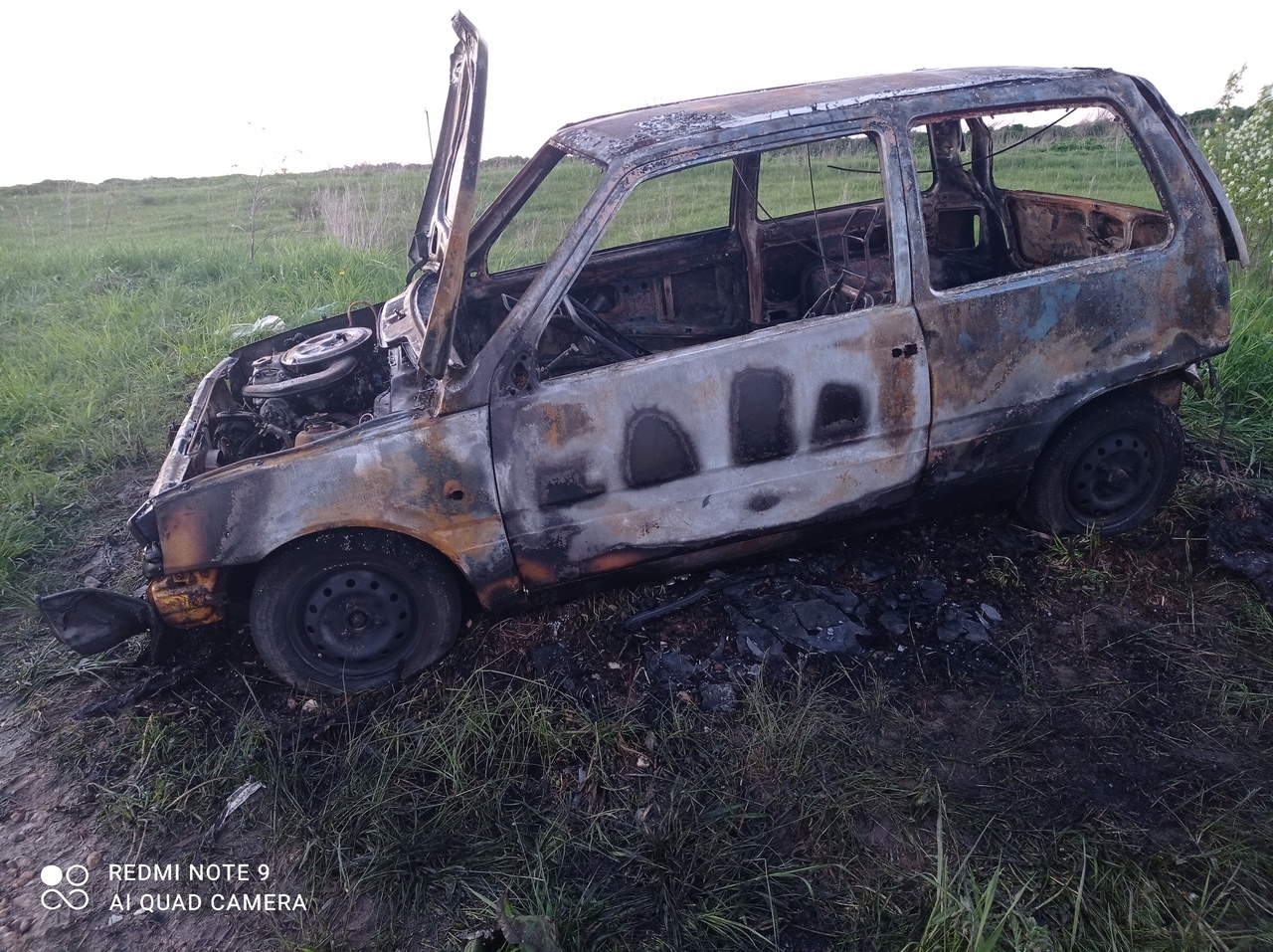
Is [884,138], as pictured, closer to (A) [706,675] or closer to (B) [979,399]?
(B) [979,399]

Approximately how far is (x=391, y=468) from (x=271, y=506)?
1.37 ft

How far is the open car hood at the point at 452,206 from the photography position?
2.60m

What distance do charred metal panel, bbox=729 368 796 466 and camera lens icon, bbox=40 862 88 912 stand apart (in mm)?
2433

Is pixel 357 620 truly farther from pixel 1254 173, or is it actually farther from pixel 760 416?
pixel 1254 173

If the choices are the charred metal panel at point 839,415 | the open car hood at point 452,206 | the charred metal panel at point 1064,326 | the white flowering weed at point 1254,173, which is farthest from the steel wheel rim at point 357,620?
the white flowering weed at point 1254,173

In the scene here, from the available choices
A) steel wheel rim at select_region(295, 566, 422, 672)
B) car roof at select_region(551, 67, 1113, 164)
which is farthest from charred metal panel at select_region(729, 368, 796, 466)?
steel wheel rim at select_region(295, 566, 422, 672)

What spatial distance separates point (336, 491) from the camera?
273 cm

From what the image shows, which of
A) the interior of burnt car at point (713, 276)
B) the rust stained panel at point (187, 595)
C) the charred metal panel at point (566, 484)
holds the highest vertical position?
the interior of burnt car at point (713, 276)

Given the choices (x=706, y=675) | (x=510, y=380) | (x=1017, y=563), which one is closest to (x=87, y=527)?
(x=510, y=380)

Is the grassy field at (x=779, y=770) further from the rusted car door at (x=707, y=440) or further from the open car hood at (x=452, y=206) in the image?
the open car hood at (x=452, y=206)

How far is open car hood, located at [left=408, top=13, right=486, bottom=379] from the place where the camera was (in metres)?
2.60

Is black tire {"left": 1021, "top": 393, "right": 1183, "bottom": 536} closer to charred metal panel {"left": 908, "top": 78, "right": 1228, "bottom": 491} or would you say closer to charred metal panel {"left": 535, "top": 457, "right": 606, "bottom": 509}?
charred metal panel {"left": 908, "top": 78, "right": 1228, "bottom": 491}

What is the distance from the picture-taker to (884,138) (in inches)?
113

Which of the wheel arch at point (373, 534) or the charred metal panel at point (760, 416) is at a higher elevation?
the charred metal panel at point (760, 416)
